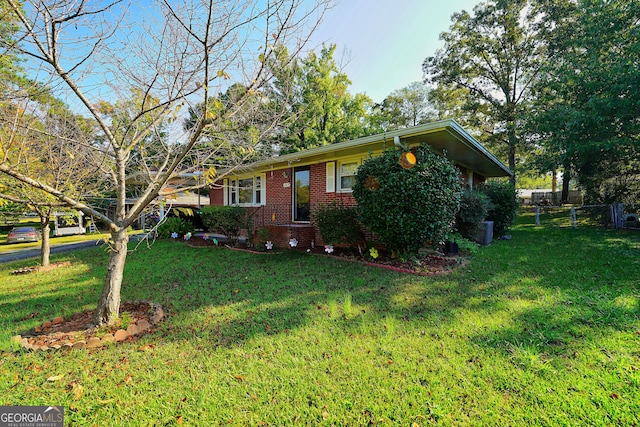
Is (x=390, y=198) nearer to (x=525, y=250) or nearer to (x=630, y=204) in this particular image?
(x=525, y=250)

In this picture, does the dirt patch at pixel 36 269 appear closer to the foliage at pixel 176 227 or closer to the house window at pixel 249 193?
the foliage at pixel 176 227

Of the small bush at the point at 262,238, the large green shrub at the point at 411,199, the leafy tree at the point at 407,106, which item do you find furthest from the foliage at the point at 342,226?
the leafy tree at the point at 407,106

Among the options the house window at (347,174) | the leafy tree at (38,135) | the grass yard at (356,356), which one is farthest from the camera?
the house window at (347,174)

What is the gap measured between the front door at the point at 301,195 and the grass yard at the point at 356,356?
14.3 ft

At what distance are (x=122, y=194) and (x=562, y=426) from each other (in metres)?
4.56

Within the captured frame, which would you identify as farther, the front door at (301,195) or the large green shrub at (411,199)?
the front door at (301,195)

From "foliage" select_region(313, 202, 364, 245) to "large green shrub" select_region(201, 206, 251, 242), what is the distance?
10.7 feet

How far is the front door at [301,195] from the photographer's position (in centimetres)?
919

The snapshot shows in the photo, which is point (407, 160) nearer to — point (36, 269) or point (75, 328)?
point (75, 328)

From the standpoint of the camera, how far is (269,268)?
20.1 feet

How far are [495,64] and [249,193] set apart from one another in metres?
20.0

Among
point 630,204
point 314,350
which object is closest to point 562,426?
point 314,350

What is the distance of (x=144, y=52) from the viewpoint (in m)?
3.14

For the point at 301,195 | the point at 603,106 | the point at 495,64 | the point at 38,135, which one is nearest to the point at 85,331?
the point at 38,135
